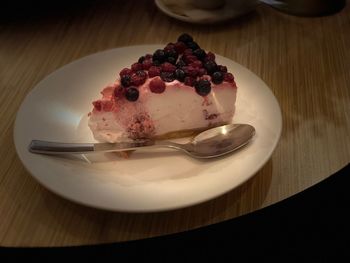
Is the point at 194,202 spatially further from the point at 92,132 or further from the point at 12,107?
the point at 12,107

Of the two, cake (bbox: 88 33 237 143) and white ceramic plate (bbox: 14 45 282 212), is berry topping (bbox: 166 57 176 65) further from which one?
white ceramic plate (bbox: 14 45 282 212)

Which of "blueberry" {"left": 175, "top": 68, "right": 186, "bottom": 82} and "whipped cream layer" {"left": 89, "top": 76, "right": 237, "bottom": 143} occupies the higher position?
"blueberry" {"left": 175, "top": 68, "right": 186, "bottom": 82}

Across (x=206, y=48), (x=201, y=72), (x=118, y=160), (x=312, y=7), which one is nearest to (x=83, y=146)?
(x=118, y=160)

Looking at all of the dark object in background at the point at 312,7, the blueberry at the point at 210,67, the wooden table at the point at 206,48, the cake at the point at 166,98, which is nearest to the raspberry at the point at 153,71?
the cake at the point at 166,98

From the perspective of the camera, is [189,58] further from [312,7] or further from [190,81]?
[312,7]

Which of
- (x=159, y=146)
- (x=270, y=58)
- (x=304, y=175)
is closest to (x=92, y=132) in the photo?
(x=159, y=146)

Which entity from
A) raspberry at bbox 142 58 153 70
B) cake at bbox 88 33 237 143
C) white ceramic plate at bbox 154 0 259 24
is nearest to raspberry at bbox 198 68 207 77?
cake at bbox 88 33 237 143
